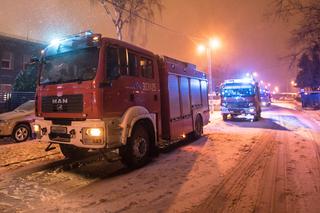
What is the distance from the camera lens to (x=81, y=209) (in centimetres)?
511

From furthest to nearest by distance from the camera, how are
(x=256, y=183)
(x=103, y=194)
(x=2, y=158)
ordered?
(x=2, y=158) → (x=256, y=183) → (x=103, y=194)

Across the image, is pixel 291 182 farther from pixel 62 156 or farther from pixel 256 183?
pixel 62 156

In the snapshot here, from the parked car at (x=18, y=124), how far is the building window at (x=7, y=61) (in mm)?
21685

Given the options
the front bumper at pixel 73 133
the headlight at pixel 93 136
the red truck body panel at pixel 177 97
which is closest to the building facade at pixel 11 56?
the red truck body panel at pixel 177 97

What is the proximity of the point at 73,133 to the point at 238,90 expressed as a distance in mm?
15062

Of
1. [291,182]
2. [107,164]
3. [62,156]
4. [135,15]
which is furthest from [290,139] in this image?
[135,15]

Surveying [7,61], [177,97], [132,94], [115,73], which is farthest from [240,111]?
[7,61]

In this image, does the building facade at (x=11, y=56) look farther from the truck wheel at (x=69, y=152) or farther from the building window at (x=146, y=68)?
the building window at (x=146, y=68)

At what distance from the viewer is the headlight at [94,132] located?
6.81 m

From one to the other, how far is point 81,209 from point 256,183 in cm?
351

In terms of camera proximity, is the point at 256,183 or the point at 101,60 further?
the point at 101,60

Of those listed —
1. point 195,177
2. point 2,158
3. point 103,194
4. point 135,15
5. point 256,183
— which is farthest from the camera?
point 135,15

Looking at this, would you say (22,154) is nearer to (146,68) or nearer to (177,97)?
(146,68)

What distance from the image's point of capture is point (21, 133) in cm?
1279
